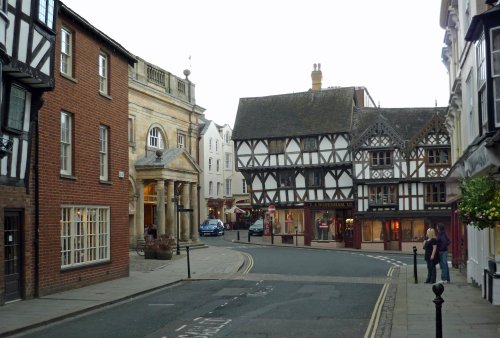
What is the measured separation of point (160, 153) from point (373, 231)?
15721 millimetres

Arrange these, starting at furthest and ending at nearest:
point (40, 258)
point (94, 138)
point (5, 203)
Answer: point (94, 138), point (40, 258), point (5, 203)

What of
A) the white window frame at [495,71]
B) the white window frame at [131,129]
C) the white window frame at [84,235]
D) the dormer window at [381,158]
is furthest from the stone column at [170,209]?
the white window frame at [495,71]

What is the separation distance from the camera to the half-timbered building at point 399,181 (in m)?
43.2

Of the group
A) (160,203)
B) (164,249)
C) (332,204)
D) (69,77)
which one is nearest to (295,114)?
(332,204)

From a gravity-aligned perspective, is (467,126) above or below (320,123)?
below

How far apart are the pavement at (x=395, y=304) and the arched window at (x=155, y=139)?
54.4 ft

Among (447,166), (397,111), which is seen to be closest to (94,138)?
(447,166)

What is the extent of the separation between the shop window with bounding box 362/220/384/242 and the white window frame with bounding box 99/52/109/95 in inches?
1048

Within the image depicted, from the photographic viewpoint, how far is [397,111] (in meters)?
47.8

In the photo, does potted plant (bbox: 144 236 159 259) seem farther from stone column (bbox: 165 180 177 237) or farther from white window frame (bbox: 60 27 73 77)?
white window frame (bbox: 60 27 73 77)

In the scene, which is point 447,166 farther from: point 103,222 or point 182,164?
point 103,222

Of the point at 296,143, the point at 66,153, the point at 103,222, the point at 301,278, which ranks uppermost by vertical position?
the point at 296,143

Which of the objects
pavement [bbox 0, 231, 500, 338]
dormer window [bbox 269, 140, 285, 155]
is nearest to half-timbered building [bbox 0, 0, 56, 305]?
pavement [bbox 0, 231, 500, 338]

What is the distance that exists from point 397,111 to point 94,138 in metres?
31.0
